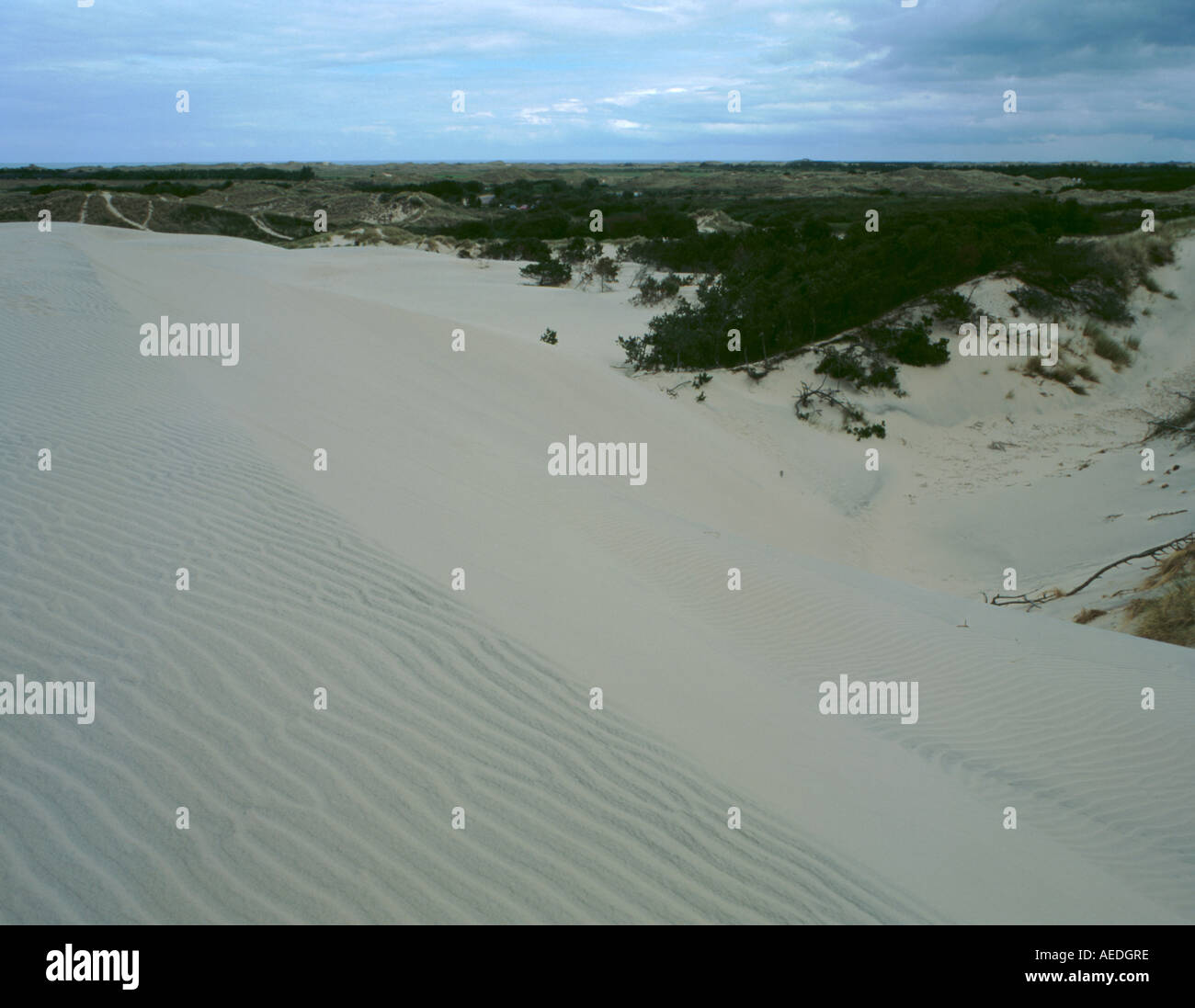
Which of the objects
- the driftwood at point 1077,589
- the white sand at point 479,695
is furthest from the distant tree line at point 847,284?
the driftwood at point 1077,589

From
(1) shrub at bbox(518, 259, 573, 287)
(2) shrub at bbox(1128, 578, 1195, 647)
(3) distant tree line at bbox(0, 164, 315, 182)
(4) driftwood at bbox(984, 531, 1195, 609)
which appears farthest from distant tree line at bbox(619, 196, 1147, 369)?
(3) distant tree line at bbox(0, 164, 315, 182)

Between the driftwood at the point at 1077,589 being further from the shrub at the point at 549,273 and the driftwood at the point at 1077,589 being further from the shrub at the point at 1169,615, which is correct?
the shrub at the point at 549,273

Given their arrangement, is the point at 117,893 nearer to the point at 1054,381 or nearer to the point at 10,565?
the point at 10,565

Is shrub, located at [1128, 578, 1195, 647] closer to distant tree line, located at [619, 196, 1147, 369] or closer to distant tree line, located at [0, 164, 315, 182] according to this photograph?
distant tree line, located at [619, 196, 1147, 369]

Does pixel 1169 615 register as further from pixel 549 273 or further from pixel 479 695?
pixel 549 273

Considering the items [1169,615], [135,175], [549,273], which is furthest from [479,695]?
[135,175]

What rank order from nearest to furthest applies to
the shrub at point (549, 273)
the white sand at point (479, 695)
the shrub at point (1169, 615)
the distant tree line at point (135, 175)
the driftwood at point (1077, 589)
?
the white sand at point (479, 695)
the shrub at point (1169, 615)
the driftwood at point (1077, 589)
the shrub at point (549, 273)
the distant tree line at point (135, 175)
